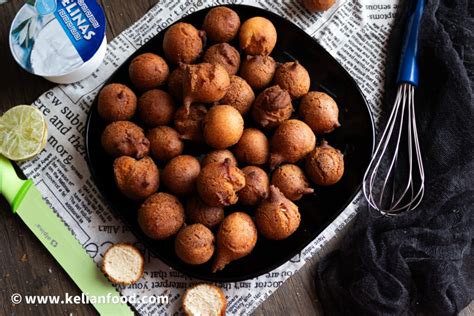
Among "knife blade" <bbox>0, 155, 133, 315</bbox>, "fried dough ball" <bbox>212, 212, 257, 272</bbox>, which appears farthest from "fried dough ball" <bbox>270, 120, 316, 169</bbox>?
"knife blade" <bbox>0, 155, 133, 315</bbox>

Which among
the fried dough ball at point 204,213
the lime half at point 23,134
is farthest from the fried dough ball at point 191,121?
the lime half at point 23,134

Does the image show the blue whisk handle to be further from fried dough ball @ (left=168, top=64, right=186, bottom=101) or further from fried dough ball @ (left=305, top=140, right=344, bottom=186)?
fried dough ball @ (left=168, top=64, right=186, bottom=101)

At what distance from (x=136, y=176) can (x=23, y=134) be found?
24 cm

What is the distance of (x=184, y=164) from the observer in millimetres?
845

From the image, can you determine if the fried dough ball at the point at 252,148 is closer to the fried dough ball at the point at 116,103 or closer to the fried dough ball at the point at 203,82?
the fried dough ball at the point at 203,82

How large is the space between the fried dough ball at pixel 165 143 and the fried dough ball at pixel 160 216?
0.22 feet

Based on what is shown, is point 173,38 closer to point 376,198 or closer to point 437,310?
point 376,198

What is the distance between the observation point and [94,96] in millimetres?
963

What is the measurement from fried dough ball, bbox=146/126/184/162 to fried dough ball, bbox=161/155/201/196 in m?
0.02

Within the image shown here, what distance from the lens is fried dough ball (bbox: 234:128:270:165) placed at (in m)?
0.86

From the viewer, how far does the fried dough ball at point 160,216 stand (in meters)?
0.82

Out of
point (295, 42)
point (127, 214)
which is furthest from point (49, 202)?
point (295, 42)

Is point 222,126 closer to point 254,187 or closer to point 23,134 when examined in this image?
point 254,187

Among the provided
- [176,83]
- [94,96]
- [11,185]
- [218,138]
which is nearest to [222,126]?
[218,138]
